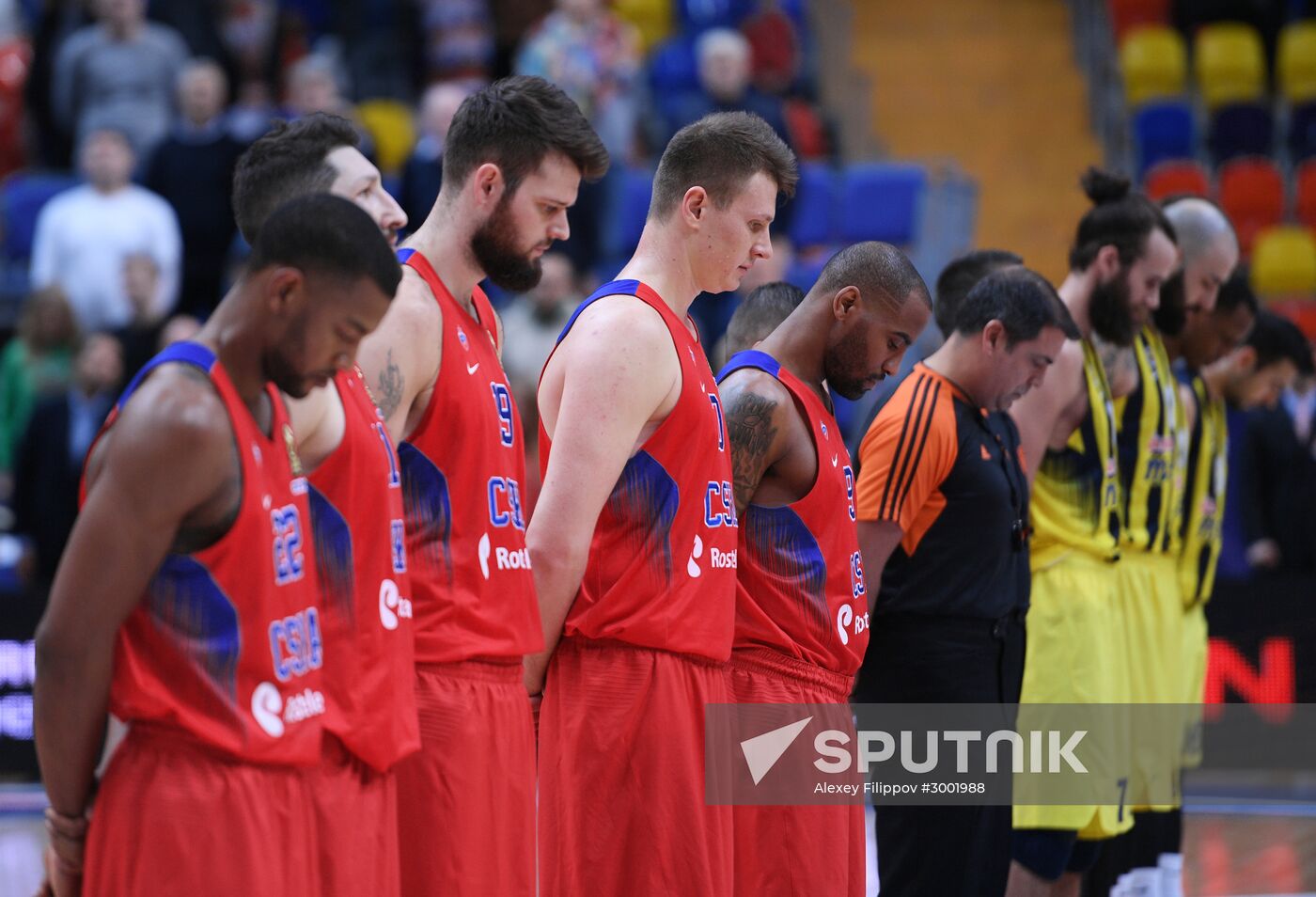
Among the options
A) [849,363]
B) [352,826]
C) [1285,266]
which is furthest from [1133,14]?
[352,826]

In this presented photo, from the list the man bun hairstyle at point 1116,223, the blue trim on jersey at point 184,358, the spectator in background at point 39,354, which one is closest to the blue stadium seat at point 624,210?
the spectator in background at point 39,354

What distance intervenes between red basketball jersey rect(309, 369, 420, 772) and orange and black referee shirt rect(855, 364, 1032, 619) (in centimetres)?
217

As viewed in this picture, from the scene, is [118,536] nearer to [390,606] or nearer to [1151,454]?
[390,606]

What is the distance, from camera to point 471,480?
4.01 m

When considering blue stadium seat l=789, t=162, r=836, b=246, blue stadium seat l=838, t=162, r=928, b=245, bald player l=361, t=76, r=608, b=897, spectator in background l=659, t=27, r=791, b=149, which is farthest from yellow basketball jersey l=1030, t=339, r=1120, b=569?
blue stadium seat l=838, t=162, r=928, b=245

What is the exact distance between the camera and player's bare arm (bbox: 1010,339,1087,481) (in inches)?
248

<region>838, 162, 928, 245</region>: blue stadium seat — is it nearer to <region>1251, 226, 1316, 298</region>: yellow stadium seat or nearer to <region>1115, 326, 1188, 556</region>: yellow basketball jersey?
<region>1251, 226, 1316, 298</region>: yellow stadium seat

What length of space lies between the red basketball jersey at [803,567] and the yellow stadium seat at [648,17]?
11697 mm

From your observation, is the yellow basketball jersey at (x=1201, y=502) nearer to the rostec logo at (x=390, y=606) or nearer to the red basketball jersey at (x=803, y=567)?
Result: the red basketball jersey at (x=803, y=567)

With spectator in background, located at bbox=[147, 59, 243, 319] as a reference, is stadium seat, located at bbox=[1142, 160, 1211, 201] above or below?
above

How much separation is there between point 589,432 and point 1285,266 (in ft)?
40.3

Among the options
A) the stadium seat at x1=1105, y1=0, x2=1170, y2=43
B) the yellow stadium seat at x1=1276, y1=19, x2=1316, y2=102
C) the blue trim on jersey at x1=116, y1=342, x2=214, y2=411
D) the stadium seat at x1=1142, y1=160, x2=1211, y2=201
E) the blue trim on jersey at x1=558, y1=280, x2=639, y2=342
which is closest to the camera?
the blue trim on jersey at x1=116, y1=342, x2=214, y2=411

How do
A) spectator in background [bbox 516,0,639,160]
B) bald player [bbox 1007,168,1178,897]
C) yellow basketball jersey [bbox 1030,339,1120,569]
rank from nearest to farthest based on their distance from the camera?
bald player [bbox 1007,168,1178,897], yellow basketball jersey [bbox 1030,339,1120,569], spectator in background [bbox 516,0,639,160]

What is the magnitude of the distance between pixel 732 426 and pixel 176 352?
1.89 meters
